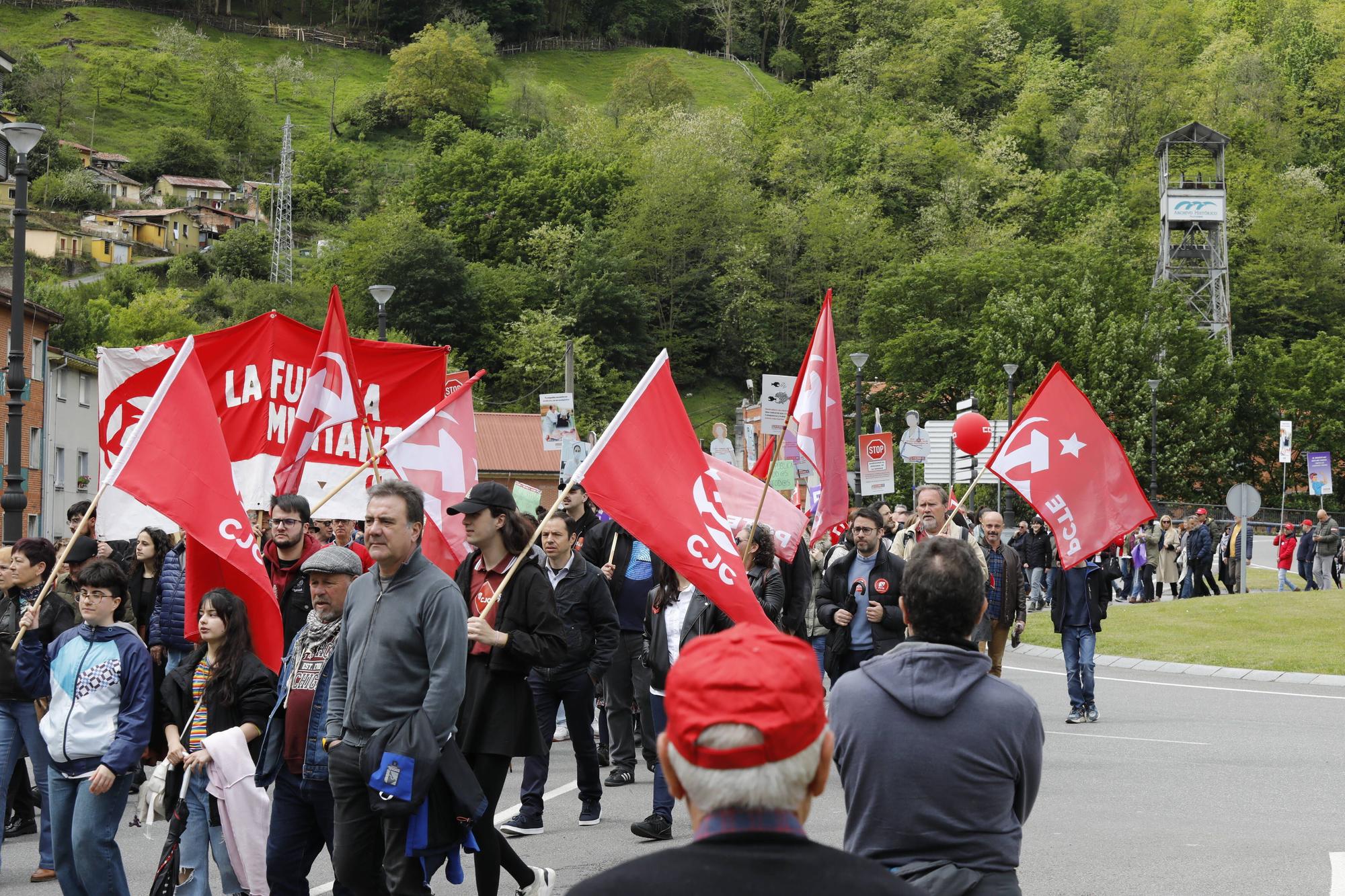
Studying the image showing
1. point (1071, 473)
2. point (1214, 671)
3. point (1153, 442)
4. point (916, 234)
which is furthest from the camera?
point (916, 234)

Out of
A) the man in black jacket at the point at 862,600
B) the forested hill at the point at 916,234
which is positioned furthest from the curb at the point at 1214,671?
the forested hill at the point at 916,234

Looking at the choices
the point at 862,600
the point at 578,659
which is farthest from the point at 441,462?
the point at 862,600

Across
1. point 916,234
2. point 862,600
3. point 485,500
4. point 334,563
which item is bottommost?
point 862,600

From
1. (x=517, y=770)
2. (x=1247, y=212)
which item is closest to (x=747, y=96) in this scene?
(x=1247, y=212)

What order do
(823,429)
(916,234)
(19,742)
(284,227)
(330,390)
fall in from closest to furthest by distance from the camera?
(19,742)
(823,429)
(330,390)
(916,234)
(284,227)

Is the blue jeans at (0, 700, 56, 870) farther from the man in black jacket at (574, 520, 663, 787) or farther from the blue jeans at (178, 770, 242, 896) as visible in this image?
the man in black jacket at (574, 520, 663, 787)

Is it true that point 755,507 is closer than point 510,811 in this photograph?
No

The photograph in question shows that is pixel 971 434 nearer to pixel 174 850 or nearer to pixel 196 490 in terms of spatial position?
pixel 196 490

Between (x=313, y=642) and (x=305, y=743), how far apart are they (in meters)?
0.44

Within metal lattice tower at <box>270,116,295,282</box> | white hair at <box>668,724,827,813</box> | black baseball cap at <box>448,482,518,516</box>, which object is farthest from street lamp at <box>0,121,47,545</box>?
metal lattice tower at <box>270,116,295,282</box>

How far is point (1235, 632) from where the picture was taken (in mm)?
23297

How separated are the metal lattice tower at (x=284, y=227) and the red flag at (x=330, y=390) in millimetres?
97474

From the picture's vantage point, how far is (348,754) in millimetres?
5816

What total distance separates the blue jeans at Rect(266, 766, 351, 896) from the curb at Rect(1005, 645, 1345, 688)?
13.9m
